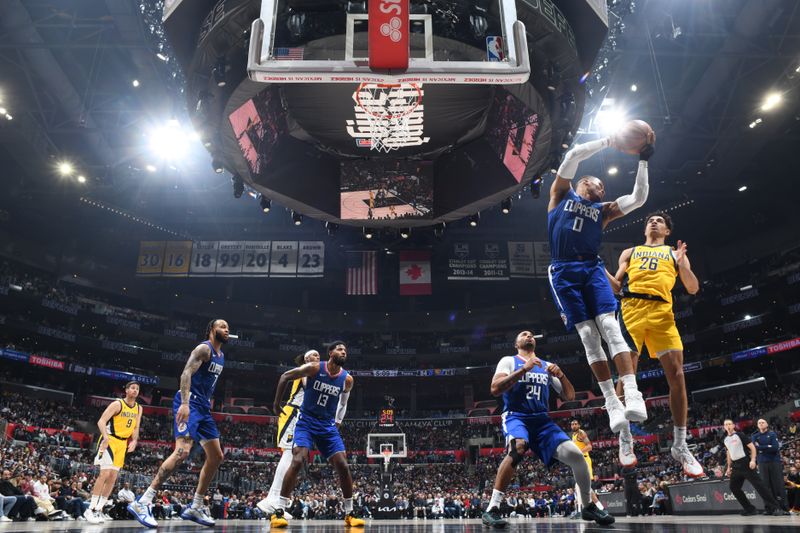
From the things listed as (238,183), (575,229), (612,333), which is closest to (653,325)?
(612,333)

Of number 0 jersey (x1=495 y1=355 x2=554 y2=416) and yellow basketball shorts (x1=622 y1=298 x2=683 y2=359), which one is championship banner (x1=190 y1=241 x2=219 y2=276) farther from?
yellow basketball shorts (x1=622 y1=298 x2=683 y2=359)

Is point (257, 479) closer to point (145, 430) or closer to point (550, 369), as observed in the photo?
point (145, 430)

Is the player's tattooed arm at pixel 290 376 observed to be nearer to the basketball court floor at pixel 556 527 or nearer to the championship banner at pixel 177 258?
the basketball court floor at pixel 556 527

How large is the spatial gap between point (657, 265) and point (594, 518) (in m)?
2.50

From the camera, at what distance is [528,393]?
5750 mm

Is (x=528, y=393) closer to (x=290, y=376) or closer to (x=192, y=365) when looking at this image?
(x=290, y=376)

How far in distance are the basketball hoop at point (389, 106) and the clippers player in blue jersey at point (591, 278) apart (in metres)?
7.66

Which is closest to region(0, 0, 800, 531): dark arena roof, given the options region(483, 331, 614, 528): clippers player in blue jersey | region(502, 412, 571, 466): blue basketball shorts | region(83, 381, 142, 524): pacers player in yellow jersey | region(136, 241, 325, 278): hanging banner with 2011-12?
region(136, 241, 325, 278): hanging banner with 2011-12

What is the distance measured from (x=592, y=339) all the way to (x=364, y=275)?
988 inches

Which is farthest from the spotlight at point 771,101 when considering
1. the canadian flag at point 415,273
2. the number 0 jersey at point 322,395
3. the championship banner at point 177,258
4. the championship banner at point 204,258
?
the championship banner at point 177,258

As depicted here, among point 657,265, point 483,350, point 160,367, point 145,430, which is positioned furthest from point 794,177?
point 160,367

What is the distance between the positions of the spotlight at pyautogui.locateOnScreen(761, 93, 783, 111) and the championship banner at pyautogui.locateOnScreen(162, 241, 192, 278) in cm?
2915

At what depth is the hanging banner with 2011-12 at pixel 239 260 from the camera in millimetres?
29797

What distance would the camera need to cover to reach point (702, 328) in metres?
34.7
